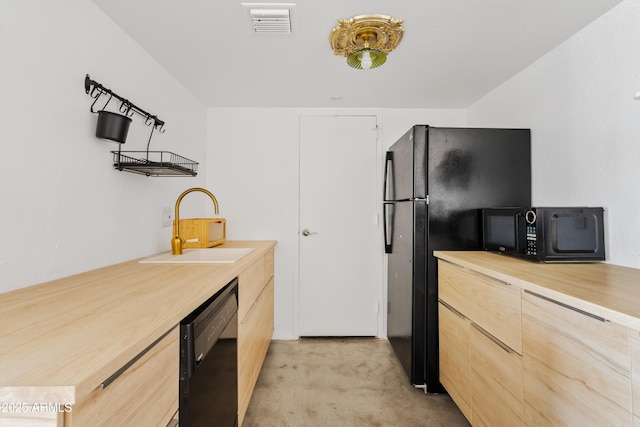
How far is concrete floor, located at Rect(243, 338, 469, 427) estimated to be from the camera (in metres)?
1.65

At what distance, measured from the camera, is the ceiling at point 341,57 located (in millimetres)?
1387

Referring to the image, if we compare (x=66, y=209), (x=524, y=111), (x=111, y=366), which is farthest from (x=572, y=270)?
(x=66, y=209)

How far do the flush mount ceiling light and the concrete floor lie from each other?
206cm

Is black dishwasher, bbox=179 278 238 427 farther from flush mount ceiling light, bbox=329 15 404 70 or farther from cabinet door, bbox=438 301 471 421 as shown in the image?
flush mount ceiling light, bbox=329 15 404 70

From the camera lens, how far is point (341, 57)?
182cm

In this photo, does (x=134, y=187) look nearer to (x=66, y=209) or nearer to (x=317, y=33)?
(x=66, y=209)

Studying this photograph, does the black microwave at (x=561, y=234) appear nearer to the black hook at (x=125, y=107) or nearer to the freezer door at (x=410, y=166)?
the freezer door at (x=410, y=166)

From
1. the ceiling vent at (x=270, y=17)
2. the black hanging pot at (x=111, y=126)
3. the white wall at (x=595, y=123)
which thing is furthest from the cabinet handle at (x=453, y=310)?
the black hanging pot at (x=111, y=126)

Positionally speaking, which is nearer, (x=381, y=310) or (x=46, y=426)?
(x=46, y=426)

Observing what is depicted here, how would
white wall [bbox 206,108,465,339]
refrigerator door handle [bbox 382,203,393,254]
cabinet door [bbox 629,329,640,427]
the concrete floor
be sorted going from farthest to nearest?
white wall [bbox 206,108,465,339], refrigerator door handle [bbox 382,203,393,254], the concrete floor, cabinet door [bbox 629,329,640,427]

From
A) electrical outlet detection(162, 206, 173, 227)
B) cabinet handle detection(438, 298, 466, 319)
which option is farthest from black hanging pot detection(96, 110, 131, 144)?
cabinet handle detection(438, 298, 466, 319)

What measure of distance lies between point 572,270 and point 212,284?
150 centimetres

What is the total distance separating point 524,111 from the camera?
1.99 m

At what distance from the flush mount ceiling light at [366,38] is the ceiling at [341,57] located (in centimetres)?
3
